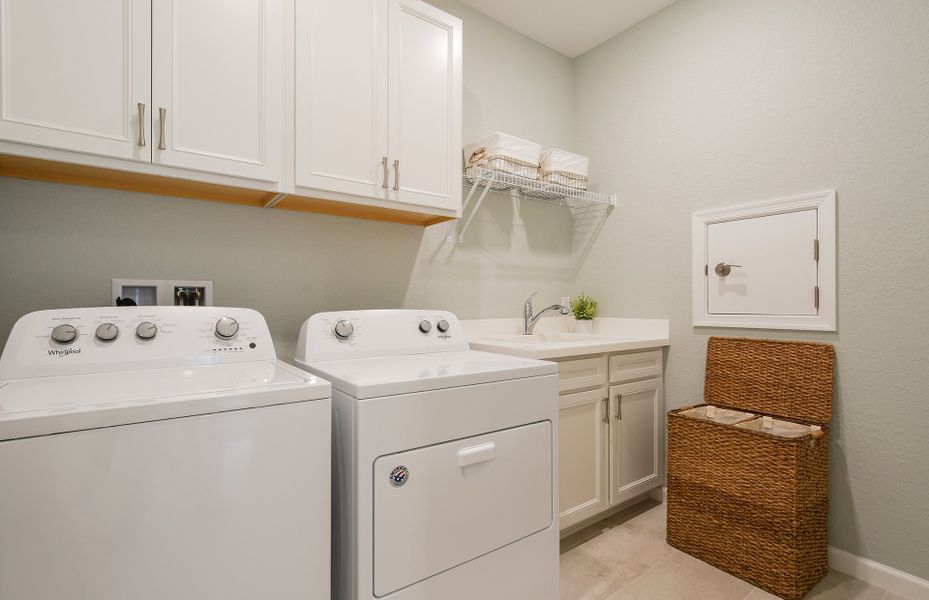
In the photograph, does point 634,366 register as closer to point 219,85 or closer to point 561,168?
point 561,168

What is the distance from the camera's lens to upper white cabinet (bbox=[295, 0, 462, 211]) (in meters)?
1.56

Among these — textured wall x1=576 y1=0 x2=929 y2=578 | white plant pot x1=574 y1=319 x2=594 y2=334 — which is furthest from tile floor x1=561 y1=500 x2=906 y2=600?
white plant pot x1=574 y1=319 x2=594 y2=334

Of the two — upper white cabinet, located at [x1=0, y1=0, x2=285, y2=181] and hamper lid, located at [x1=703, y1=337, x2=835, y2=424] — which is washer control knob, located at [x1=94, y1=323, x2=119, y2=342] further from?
hamper lid, located at [x1=703, y1=337, x2=835, y2=424]

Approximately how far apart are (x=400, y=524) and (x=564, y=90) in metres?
2.82

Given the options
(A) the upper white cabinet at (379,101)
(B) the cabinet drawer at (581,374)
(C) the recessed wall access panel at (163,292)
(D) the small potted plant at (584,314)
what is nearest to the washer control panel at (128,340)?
(C) the recessed wall access panel at (163,292)

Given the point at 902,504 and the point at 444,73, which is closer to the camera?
the point at 902,504

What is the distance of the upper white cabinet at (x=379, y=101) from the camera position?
1.56 metres

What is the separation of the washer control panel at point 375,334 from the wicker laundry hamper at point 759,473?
3.78 ft

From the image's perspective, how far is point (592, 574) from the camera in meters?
1.84

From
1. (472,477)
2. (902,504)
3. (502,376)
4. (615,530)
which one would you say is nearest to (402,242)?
(502,376)

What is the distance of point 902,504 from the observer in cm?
172

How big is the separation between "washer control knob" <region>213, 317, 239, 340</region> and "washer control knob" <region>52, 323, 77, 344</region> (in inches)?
12.9

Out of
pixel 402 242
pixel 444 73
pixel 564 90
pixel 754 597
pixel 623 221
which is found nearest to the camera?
pixel 754 597

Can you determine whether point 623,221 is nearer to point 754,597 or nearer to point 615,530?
point 615,530
